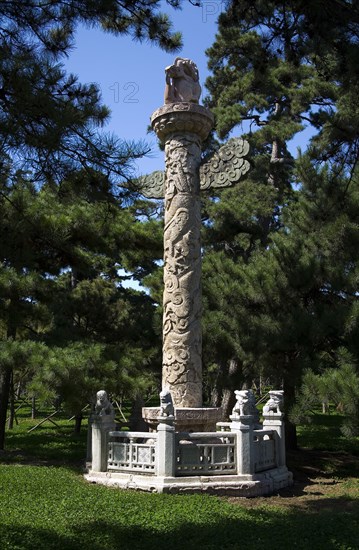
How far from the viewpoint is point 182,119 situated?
10438 mm

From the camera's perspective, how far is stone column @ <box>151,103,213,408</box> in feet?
32.2

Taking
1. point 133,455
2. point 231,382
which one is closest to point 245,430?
point 133,455

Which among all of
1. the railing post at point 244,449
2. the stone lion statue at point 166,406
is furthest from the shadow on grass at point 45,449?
the railing post at point 244,449

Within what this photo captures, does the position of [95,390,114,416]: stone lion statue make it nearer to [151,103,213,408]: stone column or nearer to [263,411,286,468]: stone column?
[151,103,213,408]: stone column

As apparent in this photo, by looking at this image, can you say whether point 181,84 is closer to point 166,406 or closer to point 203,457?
point 166,406

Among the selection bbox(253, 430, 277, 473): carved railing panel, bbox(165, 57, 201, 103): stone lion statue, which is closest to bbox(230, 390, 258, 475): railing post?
bbox(253, 430, 277, 473): carved railing panel

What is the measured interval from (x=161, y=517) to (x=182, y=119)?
7.07 m

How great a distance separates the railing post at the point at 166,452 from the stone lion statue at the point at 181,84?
631 centimetres

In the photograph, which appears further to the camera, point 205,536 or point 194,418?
point 194,418

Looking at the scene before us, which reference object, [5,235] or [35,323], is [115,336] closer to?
[35,323]

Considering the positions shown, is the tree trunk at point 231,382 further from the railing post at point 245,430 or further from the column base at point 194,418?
the railing post at point 245,430

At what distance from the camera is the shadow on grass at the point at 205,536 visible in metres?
5.20

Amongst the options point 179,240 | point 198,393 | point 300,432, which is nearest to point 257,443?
point 198,393

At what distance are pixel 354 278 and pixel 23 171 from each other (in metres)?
7.45
